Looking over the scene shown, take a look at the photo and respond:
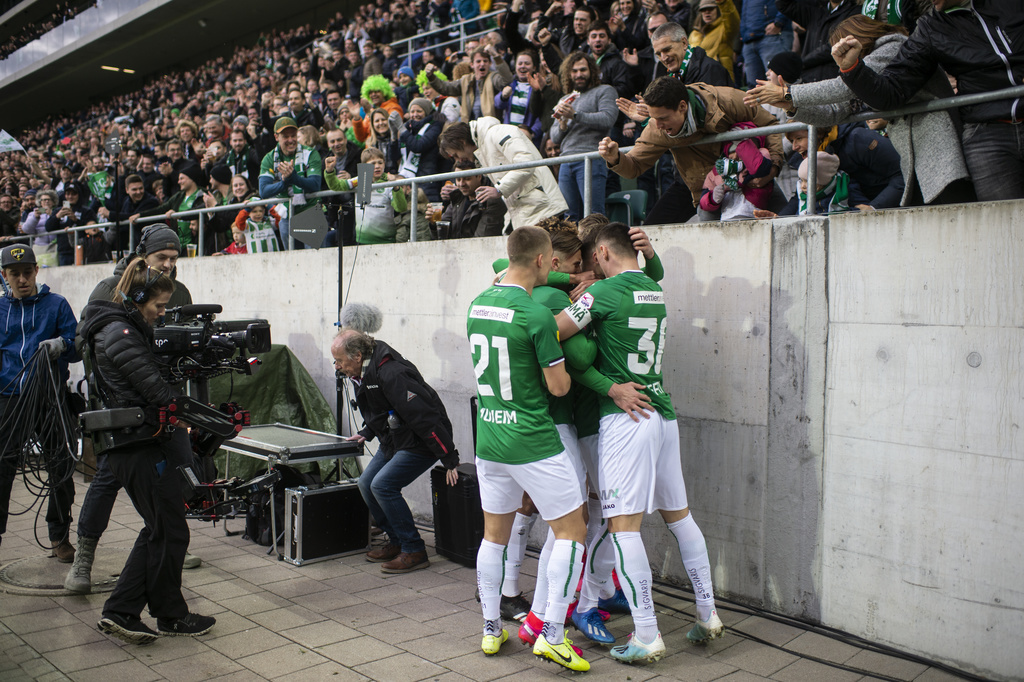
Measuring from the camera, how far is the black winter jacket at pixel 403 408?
18.3 feet

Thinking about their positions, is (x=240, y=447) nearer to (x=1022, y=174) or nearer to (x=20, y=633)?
(x=20, y=633)

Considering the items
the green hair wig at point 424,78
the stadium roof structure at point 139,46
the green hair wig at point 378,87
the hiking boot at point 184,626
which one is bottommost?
the hiking boot at point 184,626

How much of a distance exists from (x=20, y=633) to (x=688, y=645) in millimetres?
3727

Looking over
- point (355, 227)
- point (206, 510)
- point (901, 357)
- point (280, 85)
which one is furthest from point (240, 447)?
point (280, 85)

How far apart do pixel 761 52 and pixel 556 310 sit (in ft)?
16.3

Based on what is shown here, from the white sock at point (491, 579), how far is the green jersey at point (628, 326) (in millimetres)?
926

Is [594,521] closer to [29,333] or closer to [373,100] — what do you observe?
[29,333]

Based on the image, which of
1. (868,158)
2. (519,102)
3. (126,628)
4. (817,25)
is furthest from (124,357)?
(817,25)

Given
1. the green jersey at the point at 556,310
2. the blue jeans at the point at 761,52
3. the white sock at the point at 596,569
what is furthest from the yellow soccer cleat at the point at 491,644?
the blue jeans at the point at 761,52

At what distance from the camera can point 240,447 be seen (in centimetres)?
638

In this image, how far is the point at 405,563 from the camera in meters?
5.73

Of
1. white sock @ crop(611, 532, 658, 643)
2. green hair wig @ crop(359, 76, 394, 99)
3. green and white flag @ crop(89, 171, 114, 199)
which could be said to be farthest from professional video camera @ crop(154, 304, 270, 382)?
green and white flag @ crop(89, 171, 114, 199)

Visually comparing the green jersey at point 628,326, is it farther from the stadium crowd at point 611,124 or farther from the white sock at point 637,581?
the stadium crowd at point 611,124

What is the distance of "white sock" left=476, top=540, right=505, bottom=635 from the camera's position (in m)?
4.23
